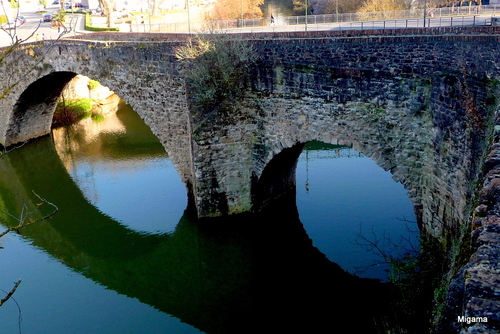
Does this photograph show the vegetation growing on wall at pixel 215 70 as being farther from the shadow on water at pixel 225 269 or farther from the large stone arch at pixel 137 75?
the shadow on water at pixel 225 269

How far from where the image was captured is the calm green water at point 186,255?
378 inches

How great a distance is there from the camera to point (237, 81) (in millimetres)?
11500

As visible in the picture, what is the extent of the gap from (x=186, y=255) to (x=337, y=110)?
5.17 m

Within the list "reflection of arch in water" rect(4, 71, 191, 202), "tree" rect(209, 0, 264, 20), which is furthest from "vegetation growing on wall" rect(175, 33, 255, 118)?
"tree" rect(209, 0, 264, 20)

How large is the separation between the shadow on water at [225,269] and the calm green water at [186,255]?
0.11 ft

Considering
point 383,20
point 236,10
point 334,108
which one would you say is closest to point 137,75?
point 334,108

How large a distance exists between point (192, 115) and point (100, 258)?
4064 millimetres

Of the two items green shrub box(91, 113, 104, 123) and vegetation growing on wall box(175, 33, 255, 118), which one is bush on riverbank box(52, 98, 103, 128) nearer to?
green shrub box(91, 113, 104, 123)

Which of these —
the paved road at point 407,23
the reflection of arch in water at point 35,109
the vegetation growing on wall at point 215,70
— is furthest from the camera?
the reflection of arch in water at point 35,109

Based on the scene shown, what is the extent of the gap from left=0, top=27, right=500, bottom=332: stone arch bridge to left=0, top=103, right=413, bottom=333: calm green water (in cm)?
111

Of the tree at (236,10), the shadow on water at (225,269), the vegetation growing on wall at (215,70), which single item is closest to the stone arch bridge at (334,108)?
the vegetation growing on wall at (215,70)

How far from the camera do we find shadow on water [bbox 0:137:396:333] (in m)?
9.45

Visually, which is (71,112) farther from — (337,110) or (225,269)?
(337,110)

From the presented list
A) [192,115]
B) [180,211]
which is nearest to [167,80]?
[192,115]
